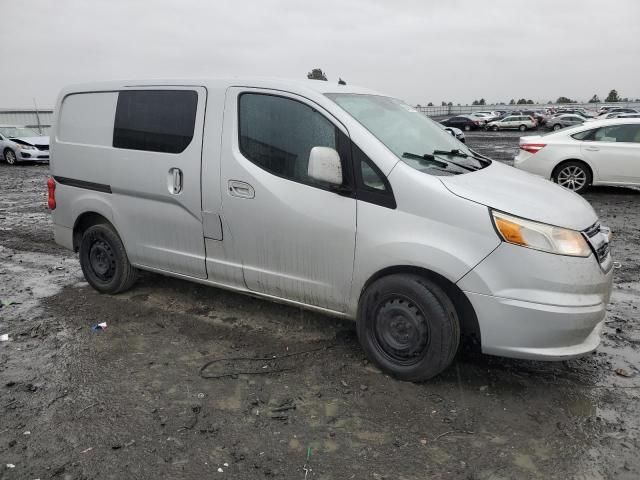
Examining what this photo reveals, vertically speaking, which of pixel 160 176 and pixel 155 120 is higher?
pixel 155 120

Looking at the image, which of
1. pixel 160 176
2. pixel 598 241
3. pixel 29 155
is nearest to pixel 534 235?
pixel 598 241

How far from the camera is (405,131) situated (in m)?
3.92

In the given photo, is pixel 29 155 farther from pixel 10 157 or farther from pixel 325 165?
pixel 325 165

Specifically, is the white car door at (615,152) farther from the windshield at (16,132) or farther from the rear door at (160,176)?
the windshield at (16,132)

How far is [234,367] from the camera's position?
372cm

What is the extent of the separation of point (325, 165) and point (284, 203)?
0.46m

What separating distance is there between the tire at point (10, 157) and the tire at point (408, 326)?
62.9ft

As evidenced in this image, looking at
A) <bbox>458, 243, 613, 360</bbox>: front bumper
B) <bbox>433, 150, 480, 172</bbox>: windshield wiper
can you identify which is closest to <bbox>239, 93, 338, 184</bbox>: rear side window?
<bbox>433, 150, 480, 172</bbox>: windshield wiper

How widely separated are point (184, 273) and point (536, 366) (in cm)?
289

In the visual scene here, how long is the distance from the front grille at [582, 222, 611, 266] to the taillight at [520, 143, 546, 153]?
Result: 773 cm

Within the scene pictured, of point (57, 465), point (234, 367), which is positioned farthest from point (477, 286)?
point (57, 465)

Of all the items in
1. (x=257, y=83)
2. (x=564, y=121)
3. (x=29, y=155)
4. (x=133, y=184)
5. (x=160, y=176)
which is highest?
(x=257, y=83)

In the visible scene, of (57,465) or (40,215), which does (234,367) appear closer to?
(57,465)

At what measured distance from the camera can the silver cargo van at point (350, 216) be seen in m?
3.11
